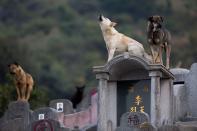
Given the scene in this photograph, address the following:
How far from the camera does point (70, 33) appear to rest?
7312 cm

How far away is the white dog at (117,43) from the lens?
2384 cm

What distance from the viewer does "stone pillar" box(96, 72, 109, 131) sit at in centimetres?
2341

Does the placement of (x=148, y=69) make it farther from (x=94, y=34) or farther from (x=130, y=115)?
(x=94, y=34)

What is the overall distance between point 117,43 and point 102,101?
1.67m

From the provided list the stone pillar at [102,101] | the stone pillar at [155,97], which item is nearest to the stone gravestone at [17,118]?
the stone pillar at [102,101]

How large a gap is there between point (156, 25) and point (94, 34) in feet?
154

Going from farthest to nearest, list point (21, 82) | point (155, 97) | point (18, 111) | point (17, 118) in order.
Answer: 1. point (21, 82)
2. point (18, 111)
3. point (17, 118)
4. point (155, 97)

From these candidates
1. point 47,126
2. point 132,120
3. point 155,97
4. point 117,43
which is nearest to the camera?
point 132,120

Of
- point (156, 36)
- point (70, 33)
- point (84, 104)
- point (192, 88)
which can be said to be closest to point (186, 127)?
point (156, 36)

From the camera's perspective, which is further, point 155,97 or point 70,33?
point 70,33

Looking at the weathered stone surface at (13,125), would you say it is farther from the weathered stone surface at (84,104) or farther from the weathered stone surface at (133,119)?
the weathered stone surface at (84,104)

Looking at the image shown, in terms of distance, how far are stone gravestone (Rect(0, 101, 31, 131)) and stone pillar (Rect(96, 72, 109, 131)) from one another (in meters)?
2.05

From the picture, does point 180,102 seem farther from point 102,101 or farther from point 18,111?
point 18,111

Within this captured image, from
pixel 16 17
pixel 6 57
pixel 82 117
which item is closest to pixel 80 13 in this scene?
pixel 16 17
